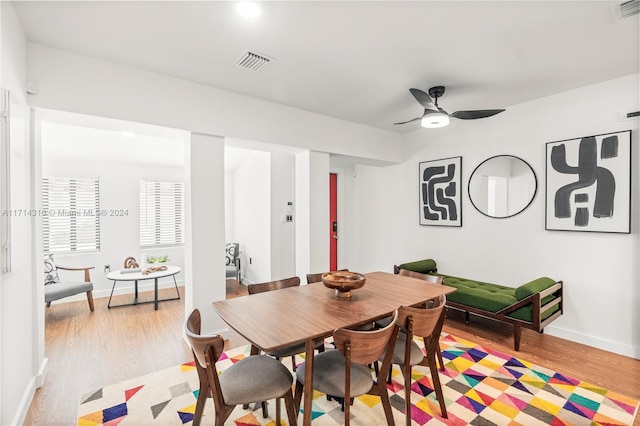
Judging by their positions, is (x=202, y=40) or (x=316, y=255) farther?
(x=316, y=255)

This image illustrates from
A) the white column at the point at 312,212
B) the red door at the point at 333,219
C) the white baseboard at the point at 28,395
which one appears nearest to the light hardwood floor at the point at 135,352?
the white baseboard at the point at 28,395

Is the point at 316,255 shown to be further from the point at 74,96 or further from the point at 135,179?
the point at 135,179

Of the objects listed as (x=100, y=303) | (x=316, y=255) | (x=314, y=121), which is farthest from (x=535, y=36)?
(x=100, y=303)

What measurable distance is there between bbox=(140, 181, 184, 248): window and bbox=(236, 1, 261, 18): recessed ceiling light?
14.2 feet

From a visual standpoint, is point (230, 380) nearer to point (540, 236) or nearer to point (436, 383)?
point (436, 383)

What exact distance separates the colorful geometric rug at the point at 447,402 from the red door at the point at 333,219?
3.43 meters

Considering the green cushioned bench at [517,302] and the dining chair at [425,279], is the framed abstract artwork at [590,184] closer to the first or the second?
the green cushioned bench at [517,302]

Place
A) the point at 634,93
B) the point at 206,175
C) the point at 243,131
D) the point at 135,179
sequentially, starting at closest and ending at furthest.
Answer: the point at 634,93 → the point at 206,175 → the point at 243,131 → the point at 135,179

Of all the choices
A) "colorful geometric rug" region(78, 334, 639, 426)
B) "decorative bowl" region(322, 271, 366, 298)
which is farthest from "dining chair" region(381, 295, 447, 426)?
"decorative bowl" region(322, 271, 366, 298)

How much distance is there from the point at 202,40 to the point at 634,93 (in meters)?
3.95

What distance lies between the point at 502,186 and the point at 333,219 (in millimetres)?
2965

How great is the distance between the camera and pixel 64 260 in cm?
459

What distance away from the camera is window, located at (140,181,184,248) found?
17.4 feet

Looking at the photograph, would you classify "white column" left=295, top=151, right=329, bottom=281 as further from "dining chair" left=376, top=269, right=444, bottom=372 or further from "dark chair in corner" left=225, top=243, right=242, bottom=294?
"dark chair in corner" left=225, top=243, right=242, bottom=294
